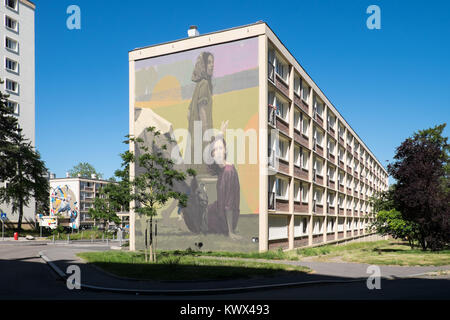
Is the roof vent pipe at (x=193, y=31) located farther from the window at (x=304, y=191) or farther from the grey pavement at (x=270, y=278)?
the grey pavement at (x=270, y=278)

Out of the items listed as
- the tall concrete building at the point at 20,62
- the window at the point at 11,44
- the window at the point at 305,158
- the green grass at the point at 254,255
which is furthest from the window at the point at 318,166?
the window at the point at 11,44

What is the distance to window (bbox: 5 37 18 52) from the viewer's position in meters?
52.6

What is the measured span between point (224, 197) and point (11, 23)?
44.0 m

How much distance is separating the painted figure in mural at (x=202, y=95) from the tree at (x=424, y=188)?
12.6 metres

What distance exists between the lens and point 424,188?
25.0m

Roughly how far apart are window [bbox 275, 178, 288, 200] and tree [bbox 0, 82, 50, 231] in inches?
1248

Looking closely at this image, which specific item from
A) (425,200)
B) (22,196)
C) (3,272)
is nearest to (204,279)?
(3,272)

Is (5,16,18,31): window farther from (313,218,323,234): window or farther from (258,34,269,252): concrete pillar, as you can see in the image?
(313,218,323,234): window

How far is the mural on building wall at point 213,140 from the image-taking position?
2520 cm

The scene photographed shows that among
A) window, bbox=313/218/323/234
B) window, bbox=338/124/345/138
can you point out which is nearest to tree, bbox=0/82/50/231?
A: window, bbox=313/218/323/234

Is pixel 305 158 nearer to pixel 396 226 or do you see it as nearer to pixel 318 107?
pixel 318 107

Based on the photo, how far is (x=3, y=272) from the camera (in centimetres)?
1616
